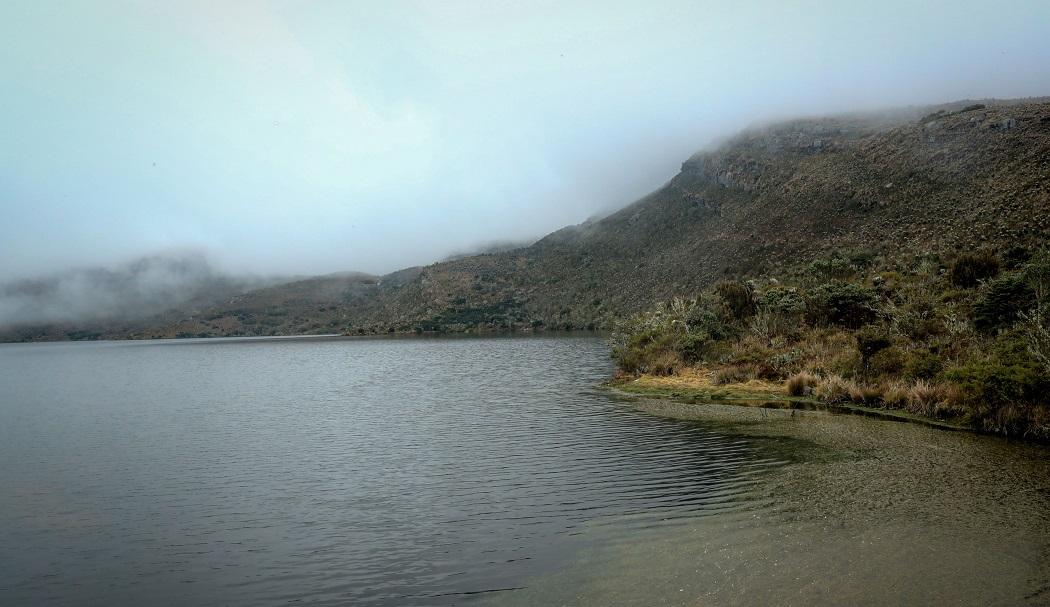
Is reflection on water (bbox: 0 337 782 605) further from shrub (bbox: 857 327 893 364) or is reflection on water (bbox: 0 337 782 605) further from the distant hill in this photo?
the distant hill

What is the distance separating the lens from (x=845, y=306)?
36.2 meters

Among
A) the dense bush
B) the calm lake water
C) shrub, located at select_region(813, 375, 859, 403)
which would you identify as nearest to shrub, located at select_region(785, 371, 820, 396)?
the dense bush

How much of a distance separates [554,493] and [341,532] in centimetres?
509

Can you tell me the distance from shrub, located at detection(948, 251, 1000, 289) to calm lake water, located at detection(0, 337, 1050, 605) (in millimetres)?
19925

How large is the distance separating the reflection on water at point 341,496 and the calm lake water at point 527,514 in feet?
0.25

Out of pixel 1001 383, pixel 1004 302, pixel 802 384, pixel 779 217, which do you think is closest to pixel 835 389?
pixel 802 384

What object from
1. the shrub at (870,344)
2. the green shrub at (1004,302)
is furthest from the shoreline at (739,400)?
the green shrub at (1004,302)

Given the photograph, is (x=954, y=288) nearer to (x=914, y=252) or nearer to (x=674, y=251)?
(x=914, y=252)

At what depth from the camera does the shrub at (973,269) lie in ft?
115

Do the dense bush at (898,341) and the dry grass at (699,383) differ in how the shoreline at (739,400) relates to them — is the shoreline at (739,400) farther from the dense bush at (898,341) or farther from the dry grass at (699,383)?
the dense bush at (898,341)

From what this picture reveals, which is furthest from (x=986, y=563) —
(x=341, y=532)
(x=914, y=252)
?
(x=914, y=252)

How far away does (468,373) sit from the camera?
50.8 m

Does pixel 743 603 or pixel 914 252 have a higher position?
pixel 914 252

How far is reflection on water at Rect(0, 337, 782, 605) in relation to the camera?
35.2ft
